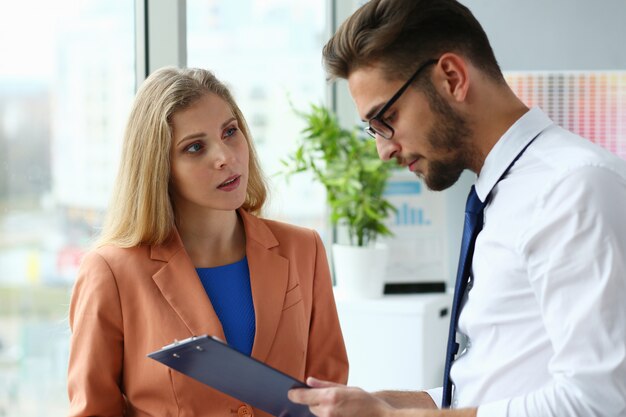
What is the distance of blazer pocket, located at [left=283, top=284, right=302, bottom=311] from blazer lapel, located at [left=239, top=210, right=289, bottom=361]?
0.05 feet

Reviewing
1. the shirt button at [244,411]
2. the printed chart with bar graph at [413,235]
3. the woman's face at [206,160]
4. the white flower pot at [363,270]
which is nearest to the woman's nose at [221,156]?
the woman's face at [206,160]

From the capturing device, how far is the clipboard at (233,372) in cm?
140

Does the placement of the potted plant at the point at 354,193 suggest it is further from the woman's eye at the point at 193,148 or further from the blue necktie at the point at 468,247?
the blue necktie at the point at 468,247

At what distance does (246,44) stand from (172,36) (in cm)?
93

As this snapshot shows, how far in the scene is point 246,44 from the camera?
3914mm

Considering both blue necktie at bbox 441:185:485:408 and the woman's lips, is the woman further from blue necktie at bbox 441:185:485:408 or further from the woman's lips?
blue necktie at bbox 441:185:485:408

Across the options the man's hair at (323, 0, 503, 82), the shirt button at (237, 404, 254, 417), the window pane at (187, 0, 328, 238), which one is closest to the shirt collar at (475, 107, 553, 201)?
the man's hair at (323, 0, 503, 82)

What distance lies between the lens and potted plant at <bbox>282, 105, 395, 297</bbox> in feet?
→ 12.0

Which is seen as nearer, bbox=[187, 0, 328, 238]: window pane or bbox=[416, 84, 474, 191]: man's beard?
bbox=[416, 84, 474, 191]: man's beard

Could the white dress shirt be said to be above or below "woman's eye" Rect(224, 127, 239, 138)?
below

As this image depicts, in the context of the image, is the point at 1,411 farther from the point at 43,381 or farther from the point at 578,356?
the point at 578,356

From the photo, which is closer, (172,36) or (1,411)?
(1,411)

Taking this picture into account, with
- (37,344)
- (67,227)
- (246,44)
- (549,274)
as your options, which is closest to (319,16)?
(246,44)

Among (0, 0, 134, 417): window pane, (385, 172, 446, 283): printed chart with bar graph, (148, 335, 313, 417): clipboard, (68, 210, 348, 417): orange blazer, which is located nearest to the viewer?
(148, 335, 313, 417): clipboard
